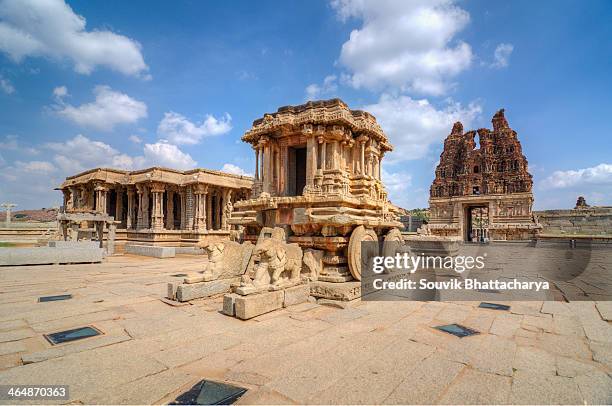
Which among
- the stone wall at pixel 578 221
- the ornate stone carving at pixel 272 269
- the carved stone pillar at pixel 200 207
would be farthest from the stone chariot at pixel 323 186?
the stone wall at pixel 578 221

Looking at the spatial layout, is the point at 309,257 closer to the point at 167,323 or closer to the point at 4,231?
the point at 167,323

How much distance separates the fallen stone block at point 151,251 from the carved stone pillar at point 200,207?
3.29 metres

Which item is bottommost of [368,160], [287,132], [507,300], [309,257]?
[507,300]

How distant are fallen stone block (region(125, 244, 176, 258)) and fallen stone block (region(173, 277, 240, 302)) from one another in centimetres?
1123

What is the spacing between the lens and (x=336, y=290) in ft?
19.6

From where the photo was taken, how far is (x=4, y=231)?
23.8 m

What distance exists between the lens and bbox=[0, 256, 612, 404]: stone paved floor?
2691 mm

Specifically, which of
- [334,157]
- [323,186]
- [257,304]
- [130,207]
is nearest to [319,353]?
[257,304]

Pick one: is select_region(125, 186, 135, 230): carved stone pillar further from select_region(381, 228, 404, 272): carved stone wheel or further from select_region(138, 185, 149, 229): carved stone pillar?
select_region(381, 228, 404, 272): carved stone wheel

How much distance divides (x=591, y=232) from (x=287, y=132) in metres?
39.3

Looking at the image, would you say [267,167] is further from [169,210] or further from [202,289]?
[169,210]

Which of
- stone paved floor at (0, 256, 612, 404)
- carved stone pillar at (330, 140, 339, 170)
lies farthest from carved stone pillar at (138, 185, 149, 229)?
carved stone pillar at (330, 140, 339, 170)

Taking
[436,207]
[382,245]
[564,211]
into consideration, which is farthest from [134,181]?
[564,211]

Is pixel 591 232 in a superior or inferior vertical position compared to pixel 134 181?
inferior
